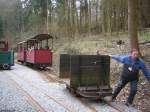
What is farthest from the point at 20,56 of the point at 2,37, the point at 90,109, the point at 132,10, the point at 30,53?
the point at 2,37

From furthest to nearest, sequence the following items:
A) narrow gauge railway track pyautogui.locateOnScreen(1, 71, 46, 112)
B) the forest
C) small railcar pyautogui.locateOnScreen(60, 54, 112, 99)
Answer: the forest < small railcar pyautogui.locateOnScreen(60, 54, 112, 99) < narrow gauge railway track pyautogui.locateOnScreen(1, 71, 46, 112)

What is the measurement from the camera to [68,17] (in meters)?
41.9

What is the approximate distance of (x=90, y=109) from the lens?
11.0 m

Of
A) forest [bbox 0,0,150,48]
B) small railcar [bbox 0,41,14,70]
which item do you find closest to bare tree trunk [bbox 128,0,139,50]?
forest [bbox 0,0,150,48]

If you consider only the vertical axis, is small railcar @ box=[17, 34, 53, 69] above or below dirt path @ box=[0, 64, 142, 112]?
above

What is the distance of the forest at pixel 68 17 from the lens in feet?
98.6

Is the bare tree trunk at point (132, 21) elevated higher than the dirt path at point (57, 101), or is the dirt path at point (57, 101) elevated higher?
the bare tree trunk at point (132, 21)

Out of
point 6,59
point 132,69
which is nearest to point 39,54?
point 6,59

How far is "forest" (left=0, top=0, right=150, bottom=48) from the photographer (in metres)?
30.1

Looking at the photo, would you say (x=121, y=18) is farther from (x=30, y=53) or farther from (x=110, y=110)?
(x=110, y=110)

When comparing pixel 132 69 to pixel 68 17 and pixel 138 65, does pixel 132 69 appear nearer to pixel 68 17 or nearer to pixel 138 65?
pixel 138 65

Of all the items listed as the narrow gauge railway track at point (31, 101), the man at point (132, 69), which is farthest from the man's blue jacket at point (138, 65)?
the narrow gauge railway track at point (31, 101)

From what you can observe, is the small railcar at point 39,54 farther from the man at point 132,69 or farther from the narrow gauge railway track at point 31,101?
the man at point 132,69

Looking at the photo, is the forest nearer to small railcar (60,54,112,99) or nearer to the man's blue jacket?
small railcar (60,54,112,99)
